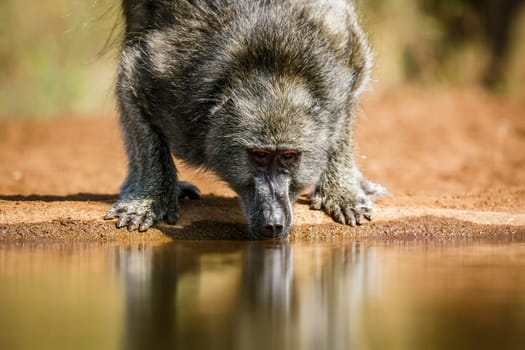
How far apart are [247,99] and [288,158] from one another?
0.48m

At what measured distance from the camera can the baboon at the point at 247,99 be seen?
6.17m

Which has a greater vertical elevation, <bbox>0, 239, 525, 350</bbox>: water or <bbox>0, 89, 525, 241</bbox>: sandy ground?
<bbox>0, 89, 525, 241</bbox>: sandy ground

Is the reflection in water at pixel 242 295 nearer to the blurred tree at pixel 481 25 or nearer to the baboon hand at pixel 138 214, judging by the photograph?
the baboon hand at pixel 138 214

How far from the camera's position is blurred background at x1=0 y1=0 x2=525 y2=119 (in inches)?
527

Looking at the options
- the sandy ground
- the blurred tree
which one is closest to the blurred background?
the blurred tree

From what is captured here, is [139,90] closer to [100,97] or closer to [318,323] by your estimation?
[318,323]

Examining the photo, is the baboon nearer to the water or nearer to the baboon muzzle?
the baboon muzzle

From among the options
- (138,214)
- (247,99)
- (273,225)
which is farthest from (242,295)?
(138,214)

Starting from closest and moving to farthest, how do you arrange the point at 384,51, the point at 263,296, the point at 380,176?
the point at 263,296 < the point at 380,176 < the point at 384,51

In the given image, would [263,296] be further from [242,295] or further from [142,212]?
[142,212]

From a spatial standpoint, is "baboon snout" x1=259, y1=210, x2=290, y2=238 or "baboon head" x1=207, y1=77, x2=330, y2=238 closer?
"baboon snout" x1=259, y1=210, x2=290, y2=238

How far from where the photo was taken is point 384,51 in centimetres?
1513

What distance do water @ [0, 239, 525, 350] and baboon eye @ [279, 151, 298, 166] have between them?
56cm

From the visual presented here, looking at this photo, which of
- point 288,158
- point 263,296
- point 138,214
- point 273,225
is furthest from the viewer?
point 138,214
